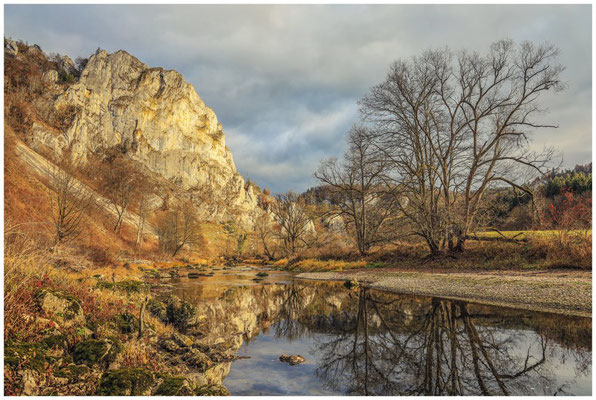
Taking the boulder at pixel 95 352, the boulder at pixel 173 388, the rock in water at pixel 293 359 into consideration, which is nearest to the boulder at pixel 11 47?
the boulder at pixel 95 352

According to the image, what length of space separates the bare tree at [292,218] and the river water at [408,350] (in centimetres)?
3274

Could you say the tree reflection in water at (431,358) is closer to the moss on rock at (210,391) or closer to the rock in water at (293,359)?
the rock in water at (293,359)

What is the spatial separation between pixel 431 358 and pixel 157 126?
111 metres

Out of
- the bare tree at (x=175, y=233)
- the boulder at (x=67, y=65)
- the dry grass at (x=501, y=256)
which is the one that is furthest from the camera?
the boulder at (x=67, y=65)

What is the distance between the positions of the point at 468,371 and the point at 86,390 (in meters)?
6.54

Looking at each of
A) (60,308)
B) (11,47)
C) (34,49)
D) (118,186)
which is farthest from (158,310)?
(34,49)

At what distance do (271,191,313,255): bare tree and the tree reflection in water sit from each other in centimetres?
3524

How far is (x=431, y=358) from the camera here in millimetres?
6812

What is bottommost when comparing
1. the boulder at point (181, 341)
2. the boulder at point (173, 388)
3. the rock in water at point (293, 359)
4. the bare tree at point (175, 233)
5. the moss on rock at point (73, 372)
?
the rock in water at point (293, 359)

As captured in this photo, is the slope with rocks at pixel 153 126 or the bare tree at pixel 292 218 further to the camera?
the slope with rocks at pixel 153 126

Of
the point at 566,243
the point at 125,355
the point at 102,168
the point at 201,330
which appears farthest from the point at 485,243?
the point at 102,168

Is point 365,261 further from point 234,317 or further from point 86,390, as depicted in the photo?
point 86,390

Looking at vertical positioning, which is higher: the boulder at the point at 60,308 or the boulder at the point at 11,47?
the boulder at the point at 11,47

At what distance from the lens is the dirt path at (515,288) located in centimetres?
1023
